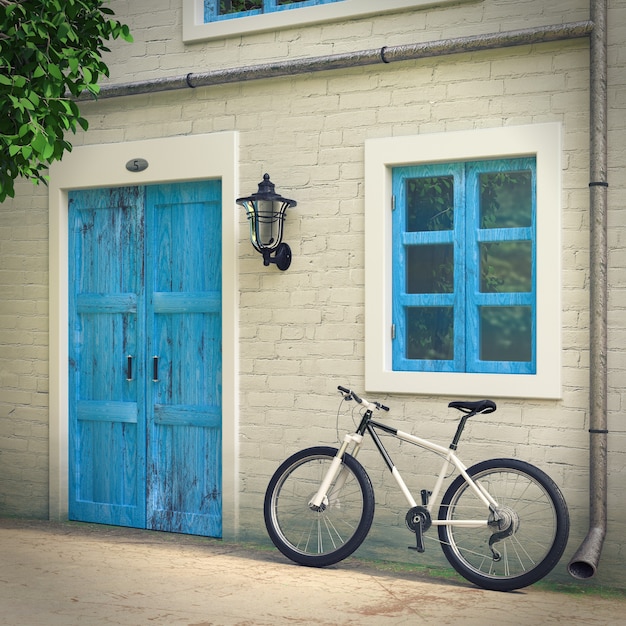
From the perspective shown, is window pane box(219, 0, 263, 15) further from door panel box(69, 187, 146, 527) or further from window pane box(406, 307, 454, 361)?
window pane box(406, 307, 454, 361)

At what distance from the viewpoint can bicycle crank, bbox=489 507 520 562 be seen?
5.61 meters

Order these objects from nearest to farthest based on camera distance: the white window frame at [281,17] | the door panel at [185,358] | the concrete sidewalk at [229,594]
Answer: the concrete sidewalk at [229,594]
the white window frame at [281,17]
the door panel at [185,358]

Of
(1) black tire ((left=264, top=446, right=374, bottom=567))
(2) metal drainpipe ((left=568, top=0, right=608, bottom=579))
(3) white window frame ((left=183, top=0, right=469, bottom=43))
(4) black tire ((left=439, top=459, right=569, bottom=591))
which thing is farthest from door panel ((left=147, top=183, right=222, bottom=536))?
(2) metal drainpipe ((left=568, top=0, right=608, bottom=579))

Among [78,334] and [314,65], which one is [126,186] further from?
[314,65]

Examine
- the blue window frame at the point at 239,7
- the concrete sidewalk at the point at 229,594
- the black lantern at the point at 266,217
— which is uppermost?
the blue window frame at the point at 239,7

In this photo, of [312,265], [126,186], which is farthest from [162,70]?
[312,265]

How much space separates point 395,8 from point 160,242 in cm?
227

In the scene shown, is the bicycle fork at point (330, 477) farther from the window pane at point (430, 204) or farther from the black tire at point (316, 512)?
the window pane at point (430, 204)

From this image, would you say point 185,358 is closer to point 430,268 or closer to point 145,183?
point 145,183

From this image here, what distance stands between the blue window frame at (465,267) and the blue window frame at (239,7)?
1484mm

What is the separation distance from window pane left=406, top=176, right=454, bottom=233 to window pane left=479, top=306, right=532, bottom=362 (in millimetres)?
608

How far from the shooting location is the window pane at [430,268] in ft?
20.5

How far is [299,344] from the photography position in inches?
261

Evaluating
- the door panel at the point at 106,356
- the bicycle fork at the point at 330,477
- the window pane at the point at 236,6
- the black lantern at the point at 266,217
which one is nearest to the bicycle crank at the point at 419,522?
the bicycle fork at the point at 330,477
